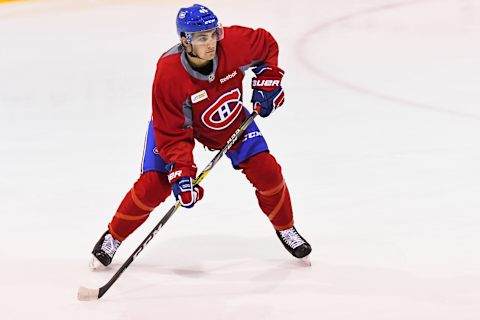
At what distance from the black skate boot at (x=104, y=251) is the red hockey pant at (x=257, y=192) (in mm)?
37

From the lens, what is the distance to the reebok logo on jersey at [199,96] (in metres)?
3.00

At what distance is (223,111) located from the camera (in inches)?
122

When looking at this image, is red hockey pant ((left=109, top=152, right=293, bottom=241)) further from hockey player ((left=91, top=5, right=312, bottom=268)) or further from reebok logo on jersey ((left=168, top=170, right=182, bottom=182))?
reebok logo on jersey ((left=168, top=170, right=182, bottom=182))

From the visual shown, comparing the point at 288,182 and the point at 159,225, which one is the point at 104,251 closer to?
the point at 159,225

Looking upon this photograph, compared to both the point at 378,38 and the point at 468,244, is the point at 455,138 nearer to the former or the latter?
the point at 468,244

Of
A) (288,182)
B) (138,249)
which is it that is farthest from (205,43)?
(288,182)

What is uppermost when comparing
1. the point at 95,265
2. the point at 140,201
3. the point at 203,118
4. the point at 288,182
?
the point at 203,118

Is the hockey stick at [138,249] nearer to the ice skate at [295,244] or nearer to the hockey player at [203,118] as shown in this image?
the hockey player at [203,118]

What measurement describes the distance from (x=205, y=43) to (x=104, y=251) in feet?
2.91

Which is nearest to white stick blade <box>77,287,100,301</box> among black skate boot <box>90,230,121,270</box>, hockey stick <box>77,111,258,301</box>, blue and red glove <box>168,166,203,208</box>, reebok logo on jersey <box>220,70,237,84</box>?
hockey stick <box>77,111,258,301</box>

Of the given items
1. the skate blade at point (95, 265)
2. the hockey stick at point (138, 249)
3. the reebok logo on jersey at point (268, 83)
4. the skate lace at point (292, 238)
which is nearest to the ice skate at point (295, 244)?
the skate lace at point (292, 238)

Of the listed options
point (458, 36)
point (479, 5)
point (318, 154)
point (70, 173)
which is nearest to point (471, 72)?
point (458, 36)

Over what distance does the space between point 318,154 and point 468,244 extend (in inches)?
46.0

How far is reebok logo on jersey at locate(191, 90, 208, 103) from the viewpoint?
3002mm
